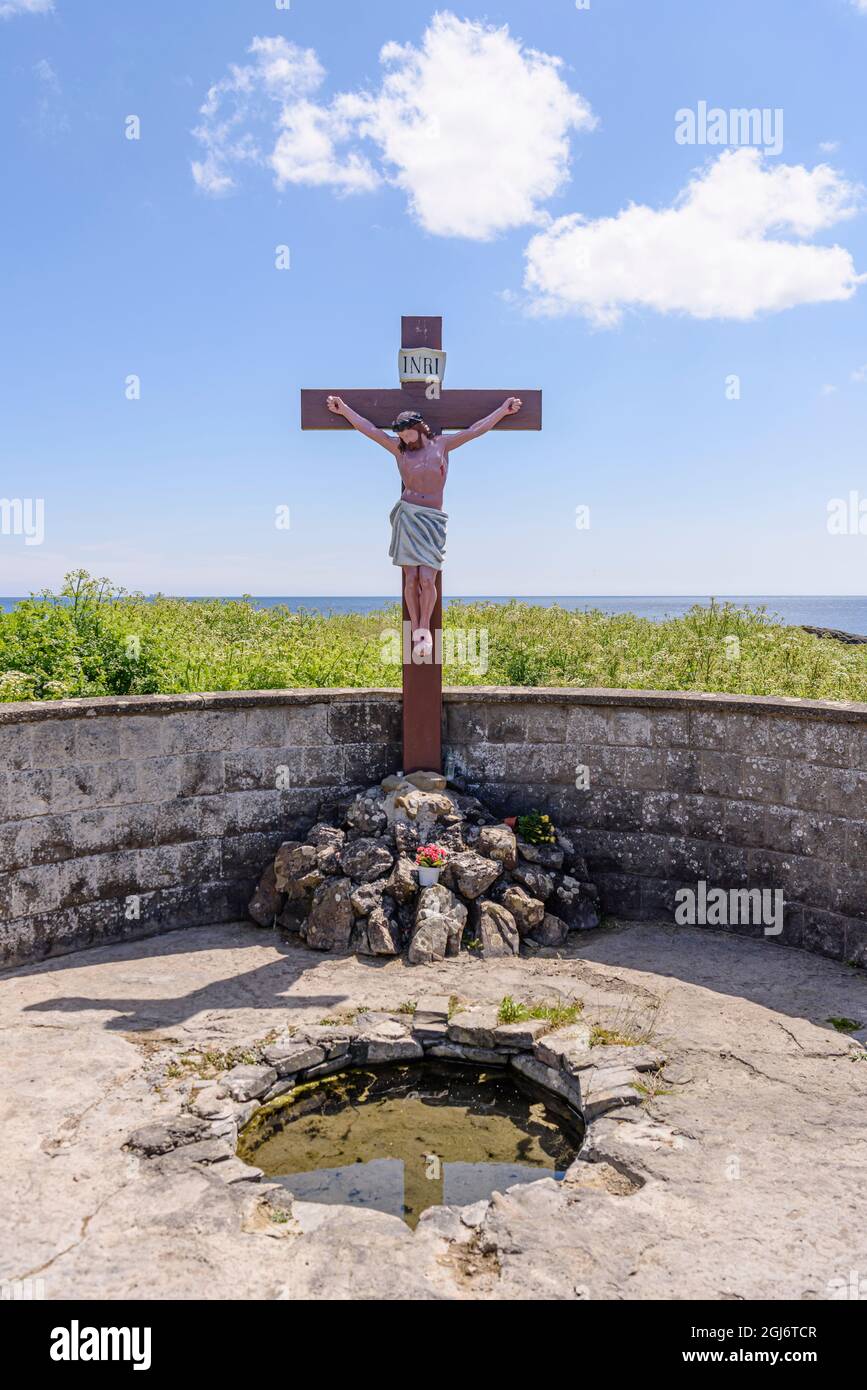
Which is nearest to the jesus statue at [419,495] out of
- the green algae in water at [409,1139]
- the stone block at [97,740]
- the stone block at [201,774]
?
the stone block at [201,774]

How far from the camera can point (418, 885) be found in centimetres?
543

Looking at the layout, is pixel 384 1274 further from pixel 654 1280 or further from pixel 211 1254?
pixel 654 1280

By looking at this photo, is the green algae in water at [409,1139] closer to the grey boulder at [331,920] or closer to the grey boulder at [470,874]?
the grey boulder at [331,920]

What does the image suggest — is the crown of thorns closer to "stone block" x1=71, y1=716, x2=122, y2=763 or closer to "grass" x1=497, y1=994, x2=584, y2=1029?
"stone block" x1=71, y1=716, x2=122, y2=763

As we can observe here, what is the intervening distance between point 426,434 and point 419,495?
0.39 meters

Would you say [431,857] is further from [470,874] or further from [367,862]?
[367,862]

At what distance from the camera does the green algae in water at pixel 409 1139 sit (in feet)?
10.5

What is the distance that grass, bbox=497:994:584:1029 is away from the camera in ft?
14.0

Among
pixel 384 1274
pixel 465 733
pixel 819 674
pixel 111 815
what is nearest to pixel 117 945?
pixel 111 815

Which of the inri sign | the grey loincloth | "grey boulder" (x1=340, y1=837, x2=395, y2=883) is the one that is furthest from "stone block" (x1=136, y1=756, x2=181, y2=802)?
the inri sign

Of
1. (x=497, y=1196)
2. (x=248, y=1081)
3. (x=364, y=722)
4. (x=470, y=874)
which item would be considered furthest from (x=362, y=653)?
(x=497, y=1196)

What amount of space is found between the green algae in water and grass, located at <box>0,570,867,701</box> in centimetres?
346

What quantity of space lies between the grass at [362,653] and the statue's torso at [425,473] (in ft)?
4.35

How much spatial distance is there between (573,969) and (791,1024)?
1.16m
